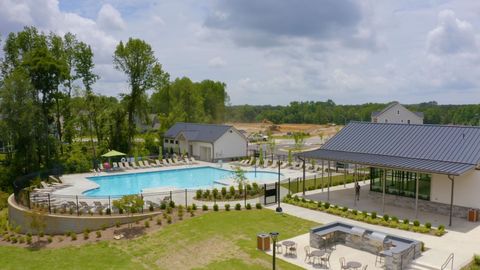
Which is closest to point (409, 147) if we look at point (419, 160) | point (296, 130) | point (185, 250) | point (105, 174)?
point (419, 160)

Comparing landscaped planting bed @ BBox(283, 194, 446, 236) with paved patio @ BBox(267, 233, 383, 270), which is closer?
paved patio @ BBox(267, 233, 383, 270)

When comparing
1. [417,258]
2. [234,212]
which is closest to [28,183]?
[234,212]

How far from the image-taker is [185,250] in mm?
17812

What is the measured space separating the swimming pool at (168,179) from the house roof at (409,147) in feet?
32.5

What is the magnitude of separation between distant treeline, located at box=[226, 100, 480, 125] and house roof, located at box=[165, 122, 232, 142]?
5755 centimetres

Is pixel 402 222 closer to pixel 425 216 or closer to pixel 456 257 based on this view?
pixel 425 216

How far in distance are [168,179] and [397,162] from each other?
70.4ft

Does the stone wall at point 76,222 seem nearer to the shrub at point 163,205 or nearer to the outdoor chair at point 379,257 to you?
the shrub at point 163,205

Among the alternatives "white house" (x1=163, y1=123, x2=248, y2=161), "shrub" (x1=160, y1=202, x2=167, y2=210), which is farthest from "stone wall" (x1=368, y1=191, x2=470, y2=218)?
"white house" (x1=163, y1=123, x2=248, y2=161)

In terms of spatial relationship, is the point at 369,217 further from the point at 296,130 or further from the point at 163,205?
the point at 296,130

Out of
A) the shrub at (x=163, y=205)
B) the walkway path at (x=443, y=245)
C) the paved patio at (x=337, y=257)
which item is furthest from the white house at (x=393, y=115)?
the paved patio at (x=337, y=257)

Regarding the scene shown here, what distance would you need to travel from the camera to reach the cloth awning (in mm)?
20078

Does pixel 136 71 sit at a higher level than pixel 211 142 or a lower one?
higher

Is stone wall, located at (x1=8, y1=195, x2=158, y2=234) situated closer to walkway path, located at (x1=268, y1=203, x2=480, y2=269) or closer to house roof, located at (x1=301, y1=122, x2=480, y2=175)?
walkway path, located at (x1=268, y1=203, x2=480, y2=269)
